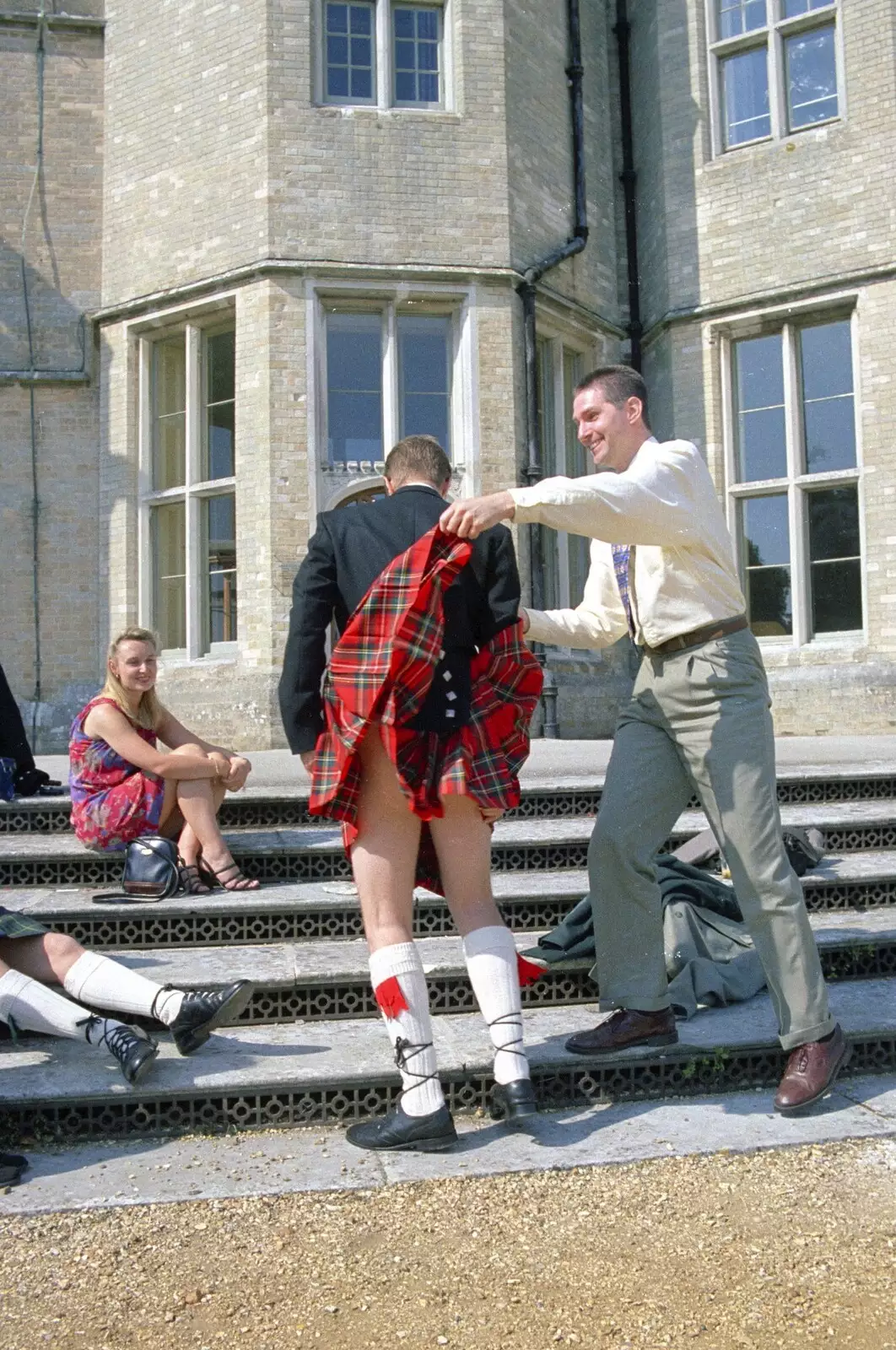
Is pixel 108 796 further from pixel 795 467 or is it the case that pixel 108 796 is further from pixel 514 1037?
pixel 795 467

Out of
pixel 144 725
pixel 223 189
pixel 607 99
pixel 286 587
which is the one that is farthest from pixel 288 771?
pixel 607 99

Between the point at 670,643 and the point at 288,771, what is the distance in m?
4.39

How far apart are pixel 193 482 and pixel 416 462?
8463mm

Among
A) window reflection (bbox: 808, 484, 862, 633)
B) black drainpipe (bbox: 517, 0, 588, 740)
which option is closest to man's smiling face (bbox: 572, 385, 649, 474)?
black drainpipe (bbox: 517, 0, 588, 740)

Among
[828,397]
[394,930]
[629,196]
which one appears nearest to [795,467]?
[828,397]

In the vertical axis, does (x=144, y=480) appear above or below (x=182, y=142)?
below

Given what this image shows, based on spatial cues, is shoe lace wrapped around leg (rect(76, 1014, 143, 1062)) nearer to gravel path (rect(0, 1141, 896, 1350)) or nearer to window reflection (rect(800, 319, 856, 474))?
gravel path (rect(0, 1141, 896, 1350))

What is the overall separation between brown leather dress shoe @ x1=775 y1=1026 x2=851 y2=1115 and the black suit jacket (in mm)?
1341

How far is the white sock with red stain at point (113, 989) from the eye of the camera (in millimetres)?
3381

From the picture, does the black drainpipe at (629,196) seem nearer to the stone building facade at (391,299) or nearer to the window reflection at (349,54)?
the stone building facade at (391,299)

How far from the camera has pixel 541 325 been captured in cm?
1173

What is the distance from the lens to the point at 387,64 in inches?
435

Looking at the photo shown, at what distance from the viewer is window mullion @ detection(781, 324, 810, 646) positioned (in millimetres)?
11555

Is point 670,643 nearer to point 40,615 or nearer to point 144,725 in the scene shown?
point 144,725
